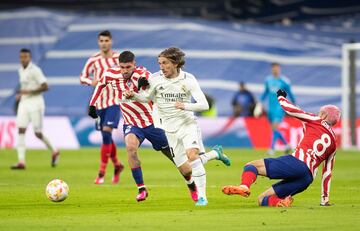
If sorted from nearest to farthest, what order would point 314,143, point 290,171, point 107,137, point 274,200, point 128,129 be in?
point 290,171 → point 314,143 → point 274,200 → point 128,129 → point 107,137

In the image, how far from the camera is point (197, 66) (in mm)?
36938

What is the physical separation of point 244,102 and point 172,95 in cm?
1947

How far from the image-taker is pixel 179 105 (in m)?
13.6

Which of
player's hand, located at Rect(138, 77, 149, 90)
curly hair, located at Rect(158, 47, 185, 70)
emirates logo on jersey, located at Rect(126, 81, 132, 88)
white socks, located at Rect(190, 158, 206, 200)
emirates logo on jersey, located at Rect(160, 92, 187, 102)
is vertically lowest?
white socks, located at Rect(190, 158, 206, 200)

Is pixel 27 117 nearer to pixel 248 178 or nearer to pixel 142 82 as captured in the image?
pixel 142 82

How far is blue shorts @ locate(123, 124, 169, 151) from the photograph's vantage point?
611 inches

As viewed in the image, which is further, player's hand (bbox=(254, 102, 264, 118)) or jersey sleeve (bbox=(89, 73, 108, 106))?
player's hand (bbox=(254, 102, 264, 118))

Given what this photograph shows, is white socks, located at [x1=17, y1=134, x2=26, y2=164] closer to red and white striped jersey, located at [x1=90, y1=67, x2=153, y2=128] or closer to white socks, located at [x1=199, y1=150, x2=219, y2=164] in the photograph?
red and white striped jersey, located at [x1=90, y1=67, x2=153, y2=128]

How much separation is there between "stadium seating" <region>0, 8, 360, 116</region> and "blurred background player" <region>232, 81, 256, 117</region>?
0.69m

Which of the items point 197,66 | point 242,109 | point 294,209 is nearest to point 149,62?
point 197,66

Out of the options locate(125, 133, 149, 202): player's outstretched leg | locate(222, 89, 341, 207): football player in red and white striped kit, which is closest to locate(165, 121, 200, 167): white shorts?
locate(125, 133, 149, 202): player's outstretched leg

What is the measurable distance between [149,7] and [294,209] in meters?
28.4

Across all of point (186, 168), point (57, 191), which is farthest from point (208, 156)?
point (57, 191)

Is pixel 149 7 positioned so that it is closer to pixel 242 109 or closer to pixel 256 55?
pixel 256 55
